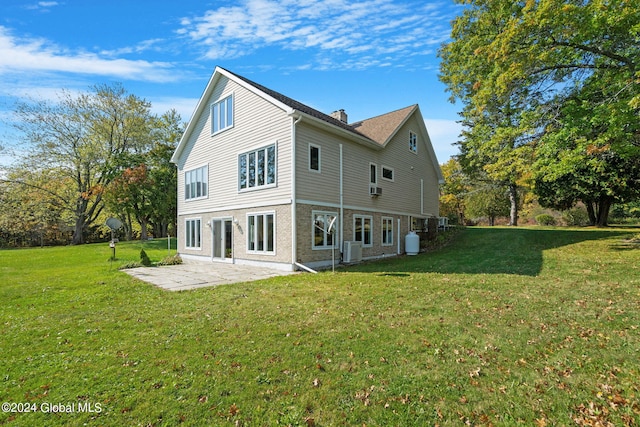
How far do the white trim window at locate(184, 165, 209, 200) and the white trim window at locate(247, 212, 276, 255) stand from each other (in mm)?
4650

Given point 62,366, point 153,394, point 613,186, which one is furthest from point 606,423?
point 613,186

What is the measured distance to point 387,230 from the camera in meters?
17.0

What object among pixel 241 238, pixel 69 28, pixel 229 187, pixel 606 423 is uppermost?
pixel 69 28

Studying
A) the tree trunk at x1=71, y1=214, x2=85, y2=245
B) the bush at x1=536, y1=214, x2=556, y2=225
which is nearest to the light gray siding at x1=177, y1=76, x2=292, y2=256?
the tree trunk at x1=71, y1=214, x2=85, y2=245

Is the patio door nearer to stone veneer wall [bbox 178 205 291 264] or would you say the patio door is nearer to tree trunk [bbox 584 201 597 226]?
stone veneer wall [bbox 178 205 291 264]

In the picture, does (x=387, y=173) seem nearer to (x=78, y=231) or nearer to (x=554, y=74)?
(x=554, y=74)

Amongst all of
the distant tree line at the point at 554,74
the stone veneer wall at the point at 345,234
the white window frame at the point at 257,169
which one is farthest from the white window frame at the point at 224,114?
the distant tree line at the point at 554,74

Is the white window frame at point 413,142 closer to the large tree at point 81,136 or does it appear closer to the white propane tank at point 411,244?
the white propane tank at point 411,244

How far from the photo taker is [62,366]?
13.0 feet

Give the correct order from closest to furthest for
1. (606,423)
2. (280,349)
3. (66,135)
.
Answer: (606,423), (280,349), (66,135)

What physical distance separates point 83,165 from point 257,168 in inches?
959

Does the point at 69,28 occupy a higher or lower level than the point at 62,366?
higher

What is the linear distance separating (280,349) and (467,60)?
14.2 m

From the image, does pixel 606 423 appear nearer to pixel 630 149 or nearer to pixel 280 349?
pixel 280 349
